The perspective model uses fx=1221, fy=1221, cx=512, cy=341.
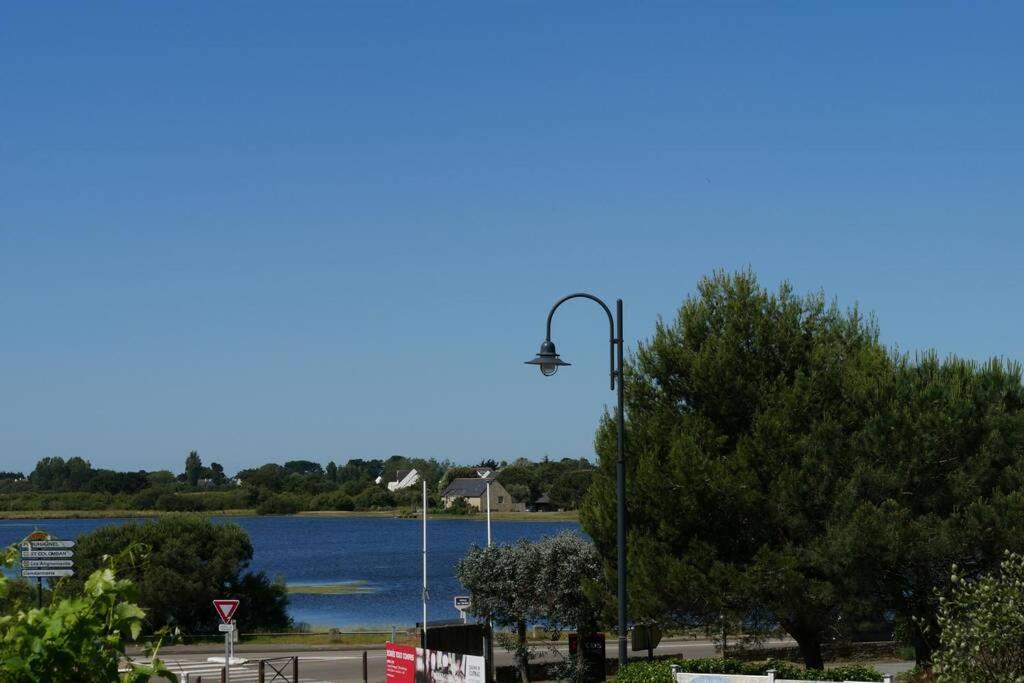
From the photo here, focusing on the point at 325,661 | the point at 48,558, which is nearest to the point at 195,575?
the point at 325,661

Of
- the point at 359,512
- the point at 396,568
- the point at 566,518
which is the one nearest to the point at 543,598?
the point at 396,568

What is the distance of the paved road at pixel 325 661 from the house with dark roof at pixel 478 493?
114 m

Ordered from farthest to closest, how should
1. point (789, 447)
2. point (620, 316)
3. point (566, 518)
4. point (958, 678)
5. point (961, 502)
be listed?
point (566, 518)
point (789, 447)
point (961, 502)
point (620, 316)
point (958, 678)

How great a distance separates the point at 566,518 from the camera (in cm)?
15438

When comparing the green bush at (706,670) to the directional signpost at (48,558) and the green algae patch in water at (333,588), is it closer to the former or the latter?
the directional signpost at (48,558)

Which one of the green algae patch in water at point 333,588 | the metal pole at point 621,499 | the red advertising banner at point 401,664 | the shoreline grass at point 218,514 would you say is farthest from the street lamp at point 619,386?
the shoreline grass at point 218,514

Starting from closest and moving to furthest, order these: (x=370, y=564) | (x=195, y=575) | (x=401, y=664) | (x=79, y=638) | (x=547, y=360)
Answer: (x=79, y=638) < (x=547, y=360) < (x=401, y=664) < (x=195, y=575) < (x=370, y=564)

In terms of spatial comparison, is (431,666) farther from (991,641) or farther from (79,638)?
(79,638)

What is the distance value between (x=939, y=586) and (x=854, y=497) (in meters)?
2.53

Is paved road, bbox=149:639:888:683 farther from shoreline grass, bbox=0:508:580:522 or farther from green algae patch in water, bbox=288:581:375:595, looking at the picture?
shoreline grass, bbox=0:508:580:522

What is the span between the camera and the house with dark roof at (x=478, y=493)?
160 metres

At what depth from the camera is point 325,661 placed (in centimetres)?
3900

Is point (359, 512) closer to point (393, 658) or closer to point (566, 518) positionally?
point (566, 518)

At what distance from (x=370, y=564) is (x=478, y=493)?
142ft
